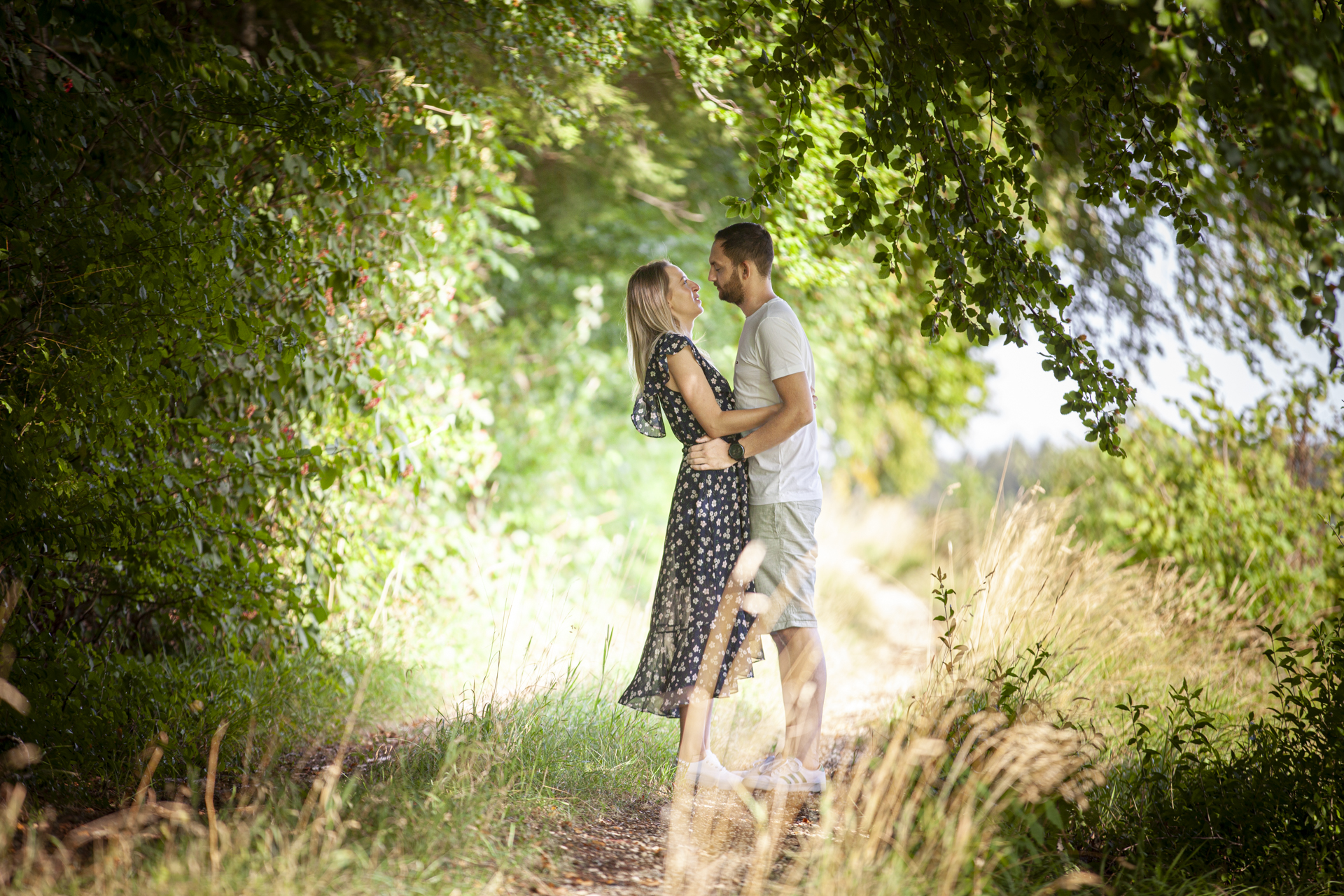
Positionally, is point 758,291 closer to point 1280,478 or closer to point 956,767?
point 956,767

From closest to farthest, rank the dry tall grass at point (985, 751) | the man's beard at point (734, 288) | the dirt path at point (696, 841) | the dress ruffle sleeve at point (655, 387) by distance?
the dry tall grass at point (985, 751) < the dirt path at point (696, 841) < the dress ruffle sleeve at point (655, 387) < the man's beard at point (734, 288)

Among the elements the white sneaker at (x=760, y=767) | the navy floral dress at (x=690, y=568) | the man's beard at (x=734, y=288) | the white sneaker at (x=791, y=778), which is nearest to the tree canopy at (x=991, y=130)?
the man's beard at (x=734, y=288)

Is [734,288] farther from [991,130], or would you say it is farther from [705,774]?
[705,774]

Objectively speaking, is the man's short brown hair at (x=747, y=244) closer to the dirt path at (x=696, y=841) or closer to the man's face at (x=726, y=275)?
the man's face at (x=726, y=275)

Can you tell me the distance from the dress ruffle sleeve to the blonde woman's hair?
0.04 m

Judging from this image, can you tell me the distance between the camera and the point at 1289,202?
1.95 metres

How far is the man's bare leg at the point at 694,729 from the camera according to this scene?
9.70 ft

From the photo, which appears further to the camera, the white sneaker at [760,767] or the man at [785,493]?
the white sneaker at [760,767]

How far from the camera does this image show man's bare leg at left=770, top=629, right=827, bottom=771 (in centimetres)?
294

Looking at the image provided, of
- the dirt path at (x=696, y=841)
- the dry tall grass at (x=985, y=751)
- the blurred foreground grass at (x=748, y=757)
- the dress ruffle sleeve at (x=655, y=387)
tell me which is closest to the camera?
the blurred foreground grass at (x=748, y=757)

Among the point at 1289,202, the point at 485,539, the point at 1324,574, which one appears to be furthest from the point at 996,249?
the point at 1324,574

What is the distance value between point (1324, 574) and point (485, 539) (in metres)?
5.03

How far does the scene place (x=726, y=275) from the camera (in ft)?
10.3

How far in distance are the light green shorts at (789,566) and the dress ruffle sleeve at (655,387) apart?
1.63 feet
